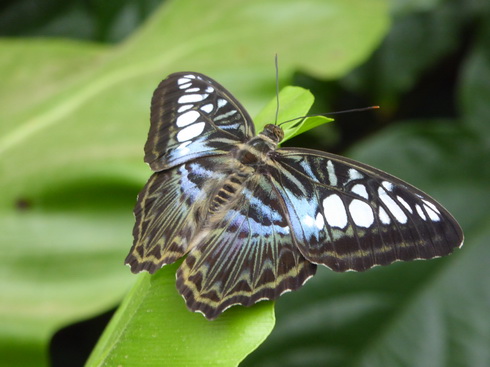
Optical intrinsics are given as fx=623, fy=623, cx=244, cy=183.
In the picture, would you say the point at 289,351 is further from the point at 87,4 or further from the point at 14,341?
the point at 87,4

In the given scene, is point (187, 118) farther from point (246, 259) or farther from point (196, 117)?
point (246, 259)

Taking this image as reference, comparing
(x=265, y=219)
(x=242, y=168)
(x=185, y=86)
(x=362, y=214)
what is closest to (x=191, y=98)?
(x=185, y=86)

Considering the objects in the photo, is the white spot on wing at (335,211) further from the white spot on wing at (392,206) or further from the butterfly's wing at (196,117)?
the butterfly's wing at (196,117)

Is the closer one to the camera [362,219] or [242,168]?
[362,219]

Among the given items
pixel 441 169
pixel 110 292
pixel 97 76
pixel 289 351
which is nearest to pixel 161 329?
pixel 110 292

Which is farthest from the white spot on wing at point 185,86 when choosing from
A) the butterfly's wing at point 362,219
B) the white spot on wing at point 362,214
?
the white spot on wing at point 362,214

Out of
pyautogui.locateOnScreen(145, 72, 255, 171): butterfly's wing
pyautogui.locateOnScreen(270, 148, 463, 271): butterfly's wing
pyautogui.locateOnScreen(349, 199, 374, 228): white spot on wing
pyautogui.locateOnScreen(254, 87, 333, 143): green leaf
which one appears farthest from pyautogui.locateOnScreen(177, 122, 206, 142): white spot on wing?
pyautogui.locateOnScreen(349, 199, 374, 228): white spot on wing
